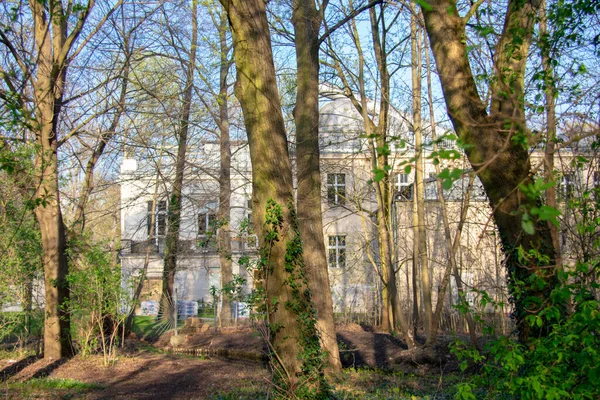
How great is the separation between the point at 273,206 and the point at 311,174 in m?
4.58

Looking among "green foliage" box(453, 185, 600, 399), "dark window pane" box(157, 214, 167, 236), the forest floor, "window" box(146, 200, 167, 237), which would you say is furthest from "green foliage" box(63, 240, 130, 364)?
"green foliage" box(453, 185, 600, 399)

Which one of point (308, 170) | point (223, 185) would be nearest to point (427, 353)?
point (308, 170)

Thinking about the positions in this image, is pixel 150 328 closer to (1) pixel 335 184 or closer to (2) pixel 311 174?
(1) pixel 335 184

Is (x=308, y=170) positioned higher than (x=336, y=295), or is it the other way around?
(x=308, y=170)

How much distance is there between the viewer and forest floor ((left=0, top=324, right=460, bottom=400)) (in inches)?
370

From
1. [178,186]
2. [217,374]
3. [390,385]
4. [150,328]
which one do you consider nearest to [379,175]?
[390,385]

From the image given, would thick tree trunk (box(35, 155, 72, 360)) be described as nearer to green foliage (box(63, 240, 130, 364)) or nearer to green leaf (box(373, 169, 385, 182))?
green foliage (box(63, 240, 130, 364))

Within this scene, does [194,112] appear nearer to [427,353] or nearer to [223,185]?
[223,185]

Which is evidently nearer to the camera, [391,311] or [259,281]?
[259,281]

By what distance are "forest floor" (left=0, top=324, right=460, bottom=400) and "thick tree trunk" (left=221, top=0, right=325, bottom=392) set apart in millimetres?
592

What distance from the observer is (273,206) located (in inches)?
275

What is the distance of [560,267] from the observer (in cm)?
488

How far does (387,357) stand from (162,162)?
10.1m

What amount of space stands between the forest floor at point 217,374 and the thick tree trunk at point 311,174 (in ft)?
2.47
